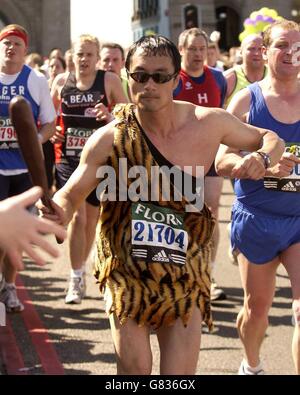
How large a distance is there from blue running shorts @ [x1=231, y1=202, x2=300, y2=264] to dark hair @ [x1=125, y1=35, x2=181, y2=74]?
1348mm

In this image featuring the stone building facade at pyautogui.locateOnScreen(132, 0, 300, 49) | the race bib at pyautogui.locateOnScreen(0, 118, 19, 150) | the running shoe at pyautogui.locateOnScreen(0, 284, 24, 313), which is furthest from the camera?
the stone building facade at pyautogui.locateOnScreen(132, 0, 300, 49)

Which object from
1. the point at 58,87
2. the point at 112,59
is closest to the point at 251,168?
the point at 58,87

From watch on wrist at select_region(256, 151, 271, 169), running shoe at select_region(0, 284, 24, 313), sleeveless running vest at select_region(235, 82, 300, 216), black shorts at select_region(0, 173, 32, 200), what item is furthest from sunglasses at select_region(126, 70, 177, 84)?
running shoe at select_region(0, 284, 24, 313)

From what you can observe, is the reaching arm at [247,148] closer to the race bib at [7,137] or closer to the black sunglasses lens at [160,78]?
the black sunglasses lens at [160,78]

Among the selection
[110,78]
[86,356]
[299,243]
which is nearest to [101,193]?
[299,243]

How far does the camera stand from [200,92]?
7984 mm

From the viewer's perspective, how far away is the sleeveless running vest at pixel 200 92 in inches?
313

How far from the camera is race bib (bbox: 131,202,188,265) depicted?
409cm

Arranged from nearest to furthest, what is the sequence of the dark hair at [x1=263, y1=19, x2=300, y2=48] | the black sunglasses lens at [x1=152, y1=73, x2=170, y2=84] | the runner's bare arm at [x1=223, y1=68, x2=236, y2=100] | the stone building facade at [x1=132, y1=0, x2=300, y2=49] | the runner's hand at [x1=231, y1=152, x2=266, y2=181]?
the black sunglasses lens at [x1=152, y1=73, x2=170, y2=84], the runner's hand at [x1=231, y1=152, x2=266, y2=181], the dark hair at [x1=263, y1=19, x2=300, y2=48], the runner's bare arm at [x1=223, y1=68, x2=236, y2=100], the stone building facade at [x1=132, y1=0, x2=300, y2=49]

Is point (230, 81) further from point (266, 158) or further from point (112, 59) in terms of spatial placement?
point (266, 158)

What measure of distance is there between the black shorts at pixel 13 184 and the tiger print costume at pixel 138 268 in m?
3.21

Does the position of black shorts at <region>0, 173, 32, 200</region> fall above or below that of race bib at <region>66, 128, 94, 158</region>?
below

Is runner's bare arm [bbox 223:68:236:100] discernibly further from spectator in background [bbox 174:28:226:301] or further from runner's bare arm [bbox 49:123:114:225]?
runner's bare arm [bbox 49:123:114:225]

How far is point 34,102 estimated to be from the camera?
734 cm
